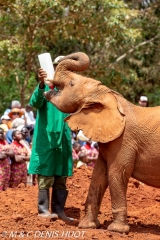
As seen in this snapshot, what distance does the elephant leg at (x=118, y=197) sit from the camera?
7898mm

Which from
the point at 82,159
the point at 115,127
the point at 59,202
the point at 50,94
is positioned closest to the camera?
the point at 115,127

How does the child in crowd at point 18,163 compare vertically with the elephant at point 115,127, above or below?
below

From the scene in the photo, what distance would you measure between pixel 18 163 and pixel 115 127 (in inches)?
→ 179

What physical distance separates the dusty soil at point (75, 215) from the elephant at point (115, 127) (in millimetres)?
470

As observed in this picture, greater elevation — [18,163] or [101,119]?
[101,119]

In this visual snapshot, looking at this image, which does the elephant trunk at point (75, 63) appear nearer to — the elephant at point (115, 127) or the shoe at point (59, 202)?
the elephant at point (115, 127)

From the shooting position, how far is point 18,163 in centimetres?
1199

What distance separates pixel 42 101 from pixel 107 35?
9653 mm

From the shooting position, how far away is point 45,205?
8.77m

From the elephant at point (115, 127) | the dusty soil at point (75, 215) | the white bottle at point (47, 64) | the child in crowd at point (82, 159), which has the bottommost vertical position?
the child in crowd at point (82, 159)

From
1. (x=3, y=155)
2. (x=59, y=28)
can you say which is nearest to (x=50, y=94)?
(x=3, y=155)

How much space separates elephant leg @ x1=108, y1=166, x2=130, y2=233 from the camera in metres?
7.90

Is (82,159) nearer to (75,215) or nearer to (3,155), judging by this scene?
(3,155)

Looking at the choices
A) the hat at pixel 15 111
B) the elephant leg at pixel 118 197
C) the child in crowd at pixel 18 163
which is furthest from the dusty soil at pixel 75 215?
the hat at pixel 15 111
